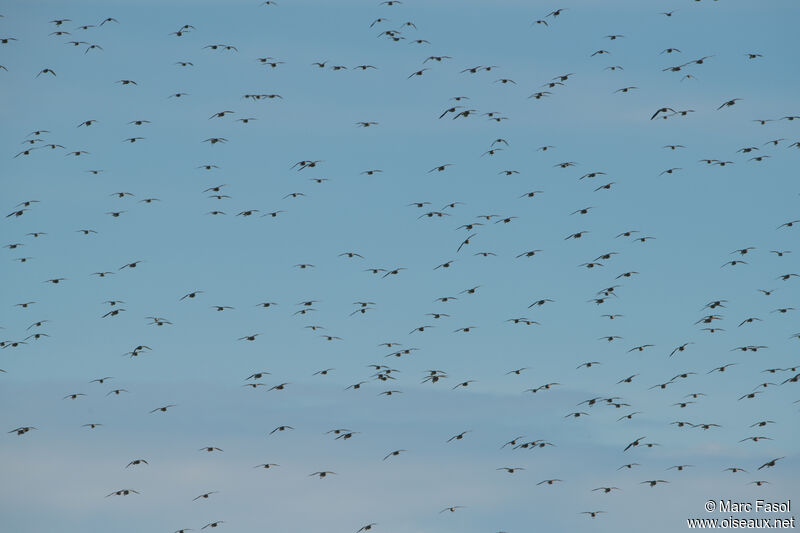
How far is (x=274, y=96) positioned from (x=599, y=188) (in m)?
33.7

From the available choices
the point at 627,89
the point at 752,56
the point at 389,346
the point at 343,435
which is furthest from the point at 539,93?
the point at 343,435

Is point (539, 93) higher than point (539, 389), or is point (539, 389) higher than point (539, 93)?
point (539, 93)

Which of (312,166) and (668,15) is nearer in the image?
(668,15)

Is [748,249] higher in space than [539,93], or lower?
lower

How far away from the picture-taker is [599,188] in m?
126

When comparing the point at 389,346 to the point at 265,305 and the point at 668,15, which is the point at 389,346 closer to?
the point at 265,305

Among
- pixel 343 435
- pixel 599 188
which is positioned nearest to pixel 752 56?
pixel 599 188

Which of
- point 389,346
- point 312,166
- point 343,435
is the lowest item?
point 343,435

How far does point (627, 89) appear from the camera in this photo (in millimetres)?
135875

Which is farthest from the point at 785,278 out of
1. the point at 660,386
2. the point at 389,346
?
the point at 389,346

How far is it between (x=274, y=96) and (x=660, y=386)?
47.1 m

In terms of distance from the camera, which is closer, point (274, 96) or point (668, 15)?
point (668, 15)

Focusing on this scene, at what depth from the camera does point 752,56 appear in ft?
426

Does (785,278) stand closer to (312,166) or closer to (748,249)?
(748,249)
